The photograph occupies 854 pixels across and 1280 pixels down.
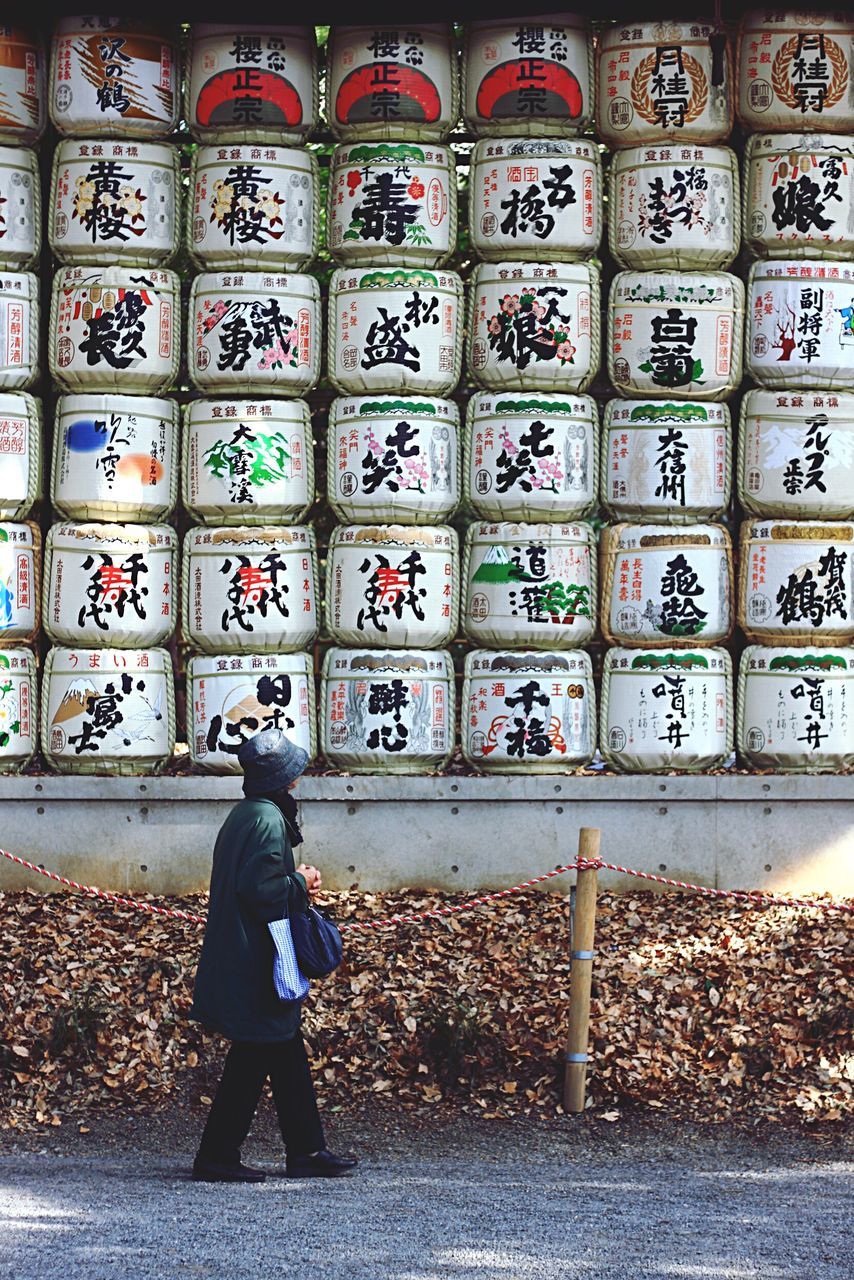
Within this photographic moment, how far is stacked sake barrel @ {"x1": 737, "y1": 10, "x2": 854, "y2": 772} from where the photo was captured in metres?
10.1

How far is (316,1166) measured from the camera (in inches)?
265

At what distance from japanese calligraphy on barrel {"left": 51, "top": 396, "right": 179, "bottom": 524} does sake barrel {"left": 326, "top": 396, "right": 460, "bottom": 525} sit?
3.65 feet

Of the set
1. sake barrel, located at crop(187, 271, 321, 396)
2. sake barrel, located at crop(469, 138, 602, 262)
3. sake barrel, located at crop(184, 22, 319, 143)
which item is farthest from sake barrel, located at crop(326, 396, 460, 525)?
sake barrel, located at crop(184, 22, 319, 143)

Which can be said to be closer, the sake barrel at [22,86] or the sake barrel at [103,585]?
the sake barrel at [103,585]

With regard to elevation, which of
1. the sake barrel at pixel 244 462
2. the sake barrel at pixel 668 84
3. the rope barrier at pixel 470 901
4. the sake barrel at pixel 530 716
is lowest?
the rope barrier at pixel 470 901

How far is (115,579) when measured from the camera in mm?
10109

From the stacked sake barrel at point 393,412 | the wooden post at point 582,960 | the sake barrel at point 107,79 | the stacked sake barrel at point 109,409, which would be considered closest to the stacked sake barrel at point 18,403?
the stacked sake barrel at point 109,409

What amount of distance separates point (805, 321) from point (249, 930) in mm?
5759

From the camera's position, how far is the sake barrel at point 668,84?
10172mm

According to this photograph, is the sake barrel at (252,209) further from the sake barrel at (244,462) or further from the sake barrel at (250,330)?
the sake barrel at (244,462)

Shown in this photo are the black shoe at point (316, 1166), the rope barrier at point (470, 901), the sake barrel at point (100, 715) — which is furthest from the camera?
the sake barrel at point (100, 715)

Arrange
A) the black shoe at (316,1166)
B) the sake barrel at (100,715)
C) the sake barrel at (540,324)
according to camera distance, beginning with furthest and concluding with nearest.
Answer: the sake barrel at (540,324) < the sake barrel at (100,715) < the black shoe at (316,1166)

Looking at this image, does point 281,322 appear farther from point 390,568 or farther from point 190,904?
point 190,904

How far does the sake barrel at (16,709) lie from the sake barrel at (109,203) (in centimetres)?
252
